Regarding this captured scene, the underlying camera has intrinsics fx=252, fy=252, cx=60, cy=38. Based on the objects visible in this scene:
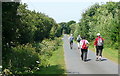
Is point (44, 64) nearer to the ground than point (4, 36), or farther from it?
nearer to the ground

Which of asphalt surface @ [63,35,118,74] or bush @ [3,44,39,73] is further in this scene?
asphalt surface @ [63,35,118,74]

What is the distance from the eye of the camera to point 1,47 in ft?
36.1

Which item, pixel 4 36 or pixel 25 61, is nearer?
pixel 4 36

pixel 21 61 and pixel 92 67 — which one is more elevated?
pixel 21 61

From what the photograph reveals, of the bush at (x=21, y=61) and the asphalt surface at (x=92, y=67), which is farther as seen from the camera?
the asphalt surface at (x=92, y=67)

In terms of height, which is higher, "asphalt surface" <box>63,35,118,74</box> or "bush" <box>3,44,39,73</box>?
"bush" <box>3,44,39,73</box>

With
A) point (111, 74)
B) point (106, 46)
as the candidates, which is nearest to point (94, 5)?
point (106, 46)

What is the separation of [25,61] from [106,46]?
761 inches

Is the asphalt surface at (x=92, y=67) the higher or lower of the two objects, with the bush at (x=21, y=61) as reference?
lower

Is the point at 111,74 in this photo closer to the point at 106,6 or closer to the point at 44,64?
the point at 44,64

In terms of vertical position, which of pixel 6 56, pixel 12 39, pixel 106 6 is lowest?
pixel 6 56

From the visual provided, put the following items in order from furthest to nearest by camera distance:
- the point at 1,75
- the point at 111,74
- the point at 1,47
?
the point at 111,74, the point at 1,47, the point at 1,75

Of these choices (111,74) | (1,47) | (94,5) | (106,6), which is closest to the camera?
(1,47)

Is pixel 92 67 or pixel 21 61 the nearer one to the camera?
pixel 21 61
